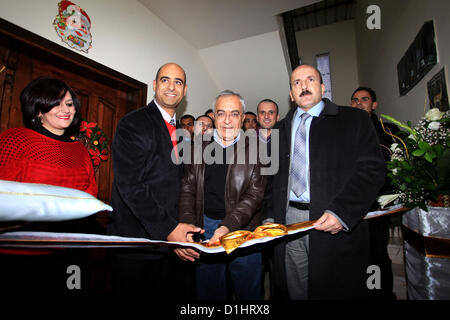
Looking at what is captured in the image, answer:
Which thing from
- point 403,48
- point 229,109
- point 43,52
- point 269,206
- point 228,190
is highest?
point 403,48

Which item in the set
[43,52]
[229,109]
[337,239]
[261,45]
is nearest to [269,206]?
[337,239]

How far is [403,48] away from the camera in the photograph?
11.7 ft

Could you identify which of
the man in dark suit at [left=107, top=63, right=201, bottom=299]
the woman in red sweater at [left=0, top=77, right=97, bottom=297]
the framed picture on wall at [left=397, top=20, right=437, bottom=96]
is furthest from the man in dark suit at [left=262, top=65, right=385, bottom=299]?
the framed picture on wall at [left=397, top=20, right=437, bottom=96]

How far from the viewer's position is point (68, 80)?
2.54 metres

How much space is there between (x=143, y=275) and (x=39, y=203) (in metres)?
0.88

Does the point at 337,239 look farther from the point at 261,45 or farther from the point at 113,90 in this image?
the point at 261,45

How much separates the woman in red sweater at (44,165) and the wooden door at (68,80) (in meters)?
0.93

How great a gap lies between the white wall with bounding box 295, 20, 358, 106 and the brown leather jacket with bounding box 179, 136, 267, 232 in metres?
8.58

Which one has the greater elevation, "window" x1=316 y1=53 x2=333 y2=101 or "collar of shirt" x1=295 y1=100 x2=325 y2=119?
"window" x1=316 y1=53 x2=333 y2=101

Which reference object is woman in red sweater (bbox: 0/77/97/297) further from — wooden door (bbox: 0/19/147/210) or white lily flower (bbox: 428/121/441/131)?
white lily flower (bbox: 428/121/441/131)

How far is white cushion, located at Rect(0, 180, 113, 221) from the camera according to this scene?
669 mm

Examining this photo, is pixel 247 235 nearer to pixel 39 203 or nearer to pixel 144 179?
pixel 144 179

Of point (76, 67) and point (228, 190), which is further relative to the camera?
point (76, 67)
